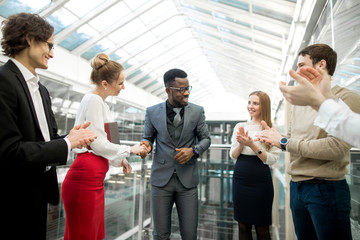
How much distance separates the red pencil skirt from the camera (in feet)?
4.57

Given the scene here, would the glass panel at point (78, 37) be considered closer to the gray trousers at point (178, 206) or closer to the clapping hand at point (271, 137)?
the gray trousers at point (178, 206)

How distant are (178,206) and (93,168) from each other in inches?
29.4

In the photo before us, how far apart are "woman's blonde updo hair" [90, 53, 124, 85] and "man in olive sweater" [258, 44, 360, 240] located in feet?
3.45

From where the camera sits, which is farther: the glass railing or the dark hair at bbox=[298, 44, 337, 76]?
the glass railing

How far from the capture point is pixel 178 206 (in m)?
1.83

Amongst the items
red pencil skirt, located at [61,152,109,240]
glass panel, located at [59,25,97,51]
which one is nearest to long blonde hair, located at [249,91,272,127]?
red pencil skirt, located at [61,152,109,240]

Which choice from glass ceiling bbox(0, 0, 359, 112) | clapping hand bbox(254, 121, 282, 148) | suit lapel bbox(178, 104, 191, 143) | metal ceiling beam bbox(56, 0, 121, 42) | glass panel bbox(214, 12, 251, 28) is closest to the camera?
clapping hand bbox(254, 121, 282, 148)

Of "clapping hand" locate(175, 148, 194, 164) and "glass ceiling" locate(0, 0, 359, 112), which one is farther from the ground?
"glass ceiling" locate(0, 0, 359, 112)

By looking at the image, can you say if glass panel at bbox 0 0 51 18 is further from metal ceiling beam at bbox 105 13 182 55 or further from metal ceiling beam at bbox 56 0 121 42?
metal ceiling beam at bbox 105 13 182 55

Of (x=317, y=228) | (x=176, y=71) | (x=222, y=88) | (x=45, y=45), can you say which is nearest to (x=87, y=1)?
(x=176, y=71)

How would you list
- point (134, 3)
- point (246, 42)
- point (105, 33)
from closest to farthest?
point (134, 3)
point (105, 33)
point (246, 42)

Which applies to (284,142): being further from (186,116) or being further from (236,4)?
(236,4)

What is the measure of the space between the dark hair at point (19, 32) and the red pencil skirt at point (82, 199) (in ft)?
2.28

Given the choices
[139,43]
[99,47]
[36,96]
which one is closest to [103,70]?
[36,96]
